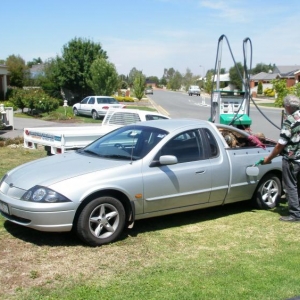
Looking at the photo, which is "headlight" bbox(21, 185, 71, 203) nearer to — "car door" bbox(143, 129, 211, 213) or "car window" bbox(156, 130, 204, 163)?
"car door" bbox(143, 129, 211, 213)

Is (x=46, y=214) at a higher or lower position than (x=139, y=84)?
lower

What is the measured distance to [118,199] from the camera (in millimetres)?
5496

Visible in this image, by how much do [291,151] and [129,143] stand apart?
7.56 ft

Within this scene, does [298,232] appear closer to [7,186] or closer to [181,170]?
[181,170]

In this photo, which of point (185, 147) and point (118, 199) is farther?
point (185, 147)

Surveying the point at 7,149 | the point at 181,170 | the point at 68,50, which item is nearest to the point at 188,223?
the point at 181,170

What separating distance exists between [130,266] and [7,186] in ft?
6.24

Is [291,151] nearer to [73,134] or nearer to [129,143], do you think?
[129,143]

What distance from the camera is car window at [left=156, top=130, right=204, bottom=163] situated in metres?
6.02

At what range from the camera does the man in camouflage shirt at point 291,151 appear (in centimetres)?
628

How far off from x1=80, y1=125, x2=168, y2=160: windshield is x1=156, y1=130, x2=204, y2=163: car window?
164 mm

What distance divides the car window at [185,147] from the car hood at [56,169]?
26.4 inches

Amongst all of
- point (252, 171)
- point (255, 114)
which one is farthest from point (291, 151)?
point (255, 114)

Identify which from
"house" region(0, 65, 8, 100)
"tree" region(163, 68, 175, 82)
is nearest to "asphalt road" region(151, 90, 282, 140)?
"house" region(0, 65, 8, 100)
